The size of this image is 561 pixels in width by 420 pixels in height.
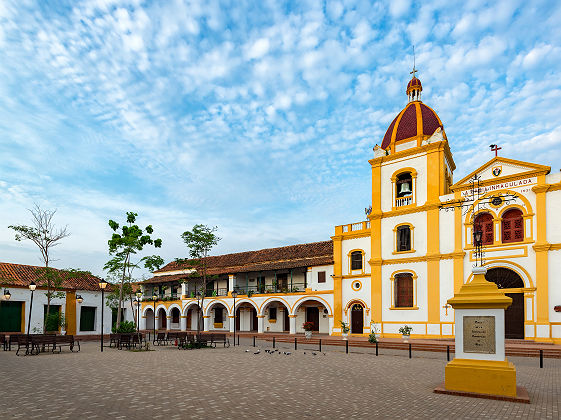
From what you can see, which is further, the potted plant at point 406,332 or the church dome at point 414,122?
the church dome at point 414,122

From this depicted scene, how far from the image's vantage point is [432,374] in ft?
38.8

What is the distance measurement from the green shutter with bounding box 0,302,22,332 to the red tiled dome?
25.1 metres

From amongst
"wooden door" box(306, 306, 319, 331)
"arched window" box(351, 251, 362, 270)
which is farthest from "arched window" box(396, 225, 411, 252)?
"wooden door" box(306, 306, 319, 331)

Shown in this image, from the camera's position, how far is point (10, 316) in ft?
84.4

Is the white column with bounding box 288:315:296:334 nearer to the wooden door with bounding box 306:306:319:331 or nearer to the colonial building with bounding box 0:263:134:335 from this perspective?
the wooden door with bounding box 306:306:319:331

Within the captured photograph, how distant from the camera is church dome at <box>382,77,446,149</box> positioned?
2605cm

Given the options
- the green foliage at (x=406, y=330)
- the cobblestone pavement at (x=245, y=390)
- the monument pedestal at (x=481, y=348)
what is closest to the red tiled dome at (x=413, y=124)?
the green foliage at (x=406, y=330)

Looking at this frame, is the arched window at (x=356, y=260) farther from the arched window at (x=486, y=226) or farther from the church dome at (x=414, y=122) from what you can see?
the arched window at (x=486, y=226)

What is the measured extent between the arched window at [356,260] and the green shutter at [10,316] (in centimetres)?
2101

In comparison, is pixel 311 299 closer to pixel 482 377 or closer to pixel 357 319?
pixel 357 319

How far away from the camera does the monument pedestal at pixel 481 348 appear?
28.3ft

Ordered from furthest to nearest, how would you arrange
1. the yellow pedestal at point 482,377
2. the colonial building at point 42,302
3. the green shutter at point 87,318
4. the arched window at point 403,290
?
the green shutter at point 87,318 < the colonial building at point 42,302 < the arched window at point 403,290 < the yellow pedestal at point 482,377

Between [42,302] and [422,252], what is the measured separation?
23.8 meters

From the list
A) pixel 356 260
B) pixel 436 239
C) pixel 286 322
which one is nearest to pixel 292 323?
pixel 286 322
